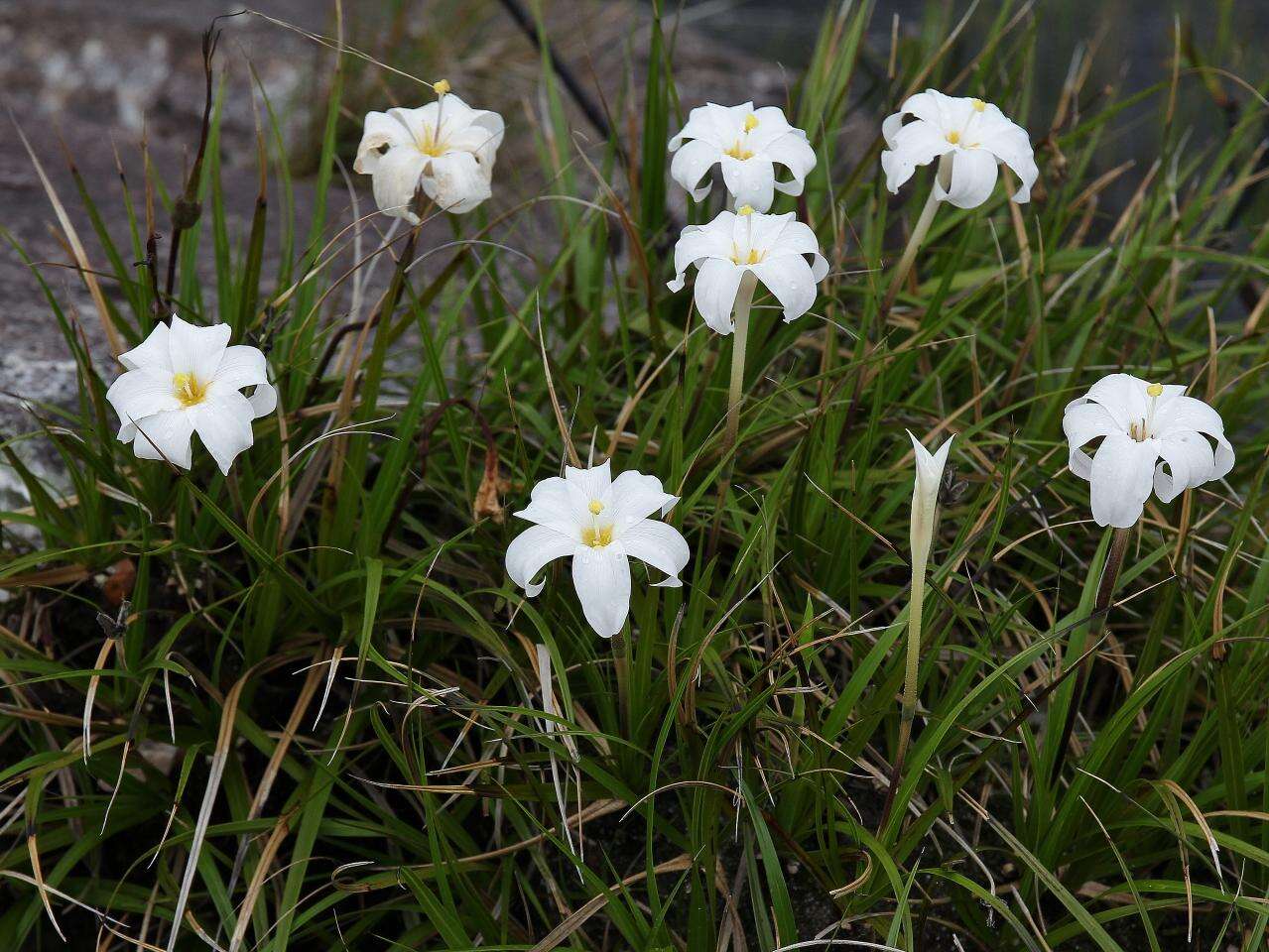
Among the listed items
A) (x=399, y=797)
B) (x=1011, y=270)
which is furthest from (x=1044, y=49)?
(x=399, y=797)

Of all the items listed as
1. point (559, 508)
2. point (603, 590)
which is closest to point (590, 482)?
point (559, 508)

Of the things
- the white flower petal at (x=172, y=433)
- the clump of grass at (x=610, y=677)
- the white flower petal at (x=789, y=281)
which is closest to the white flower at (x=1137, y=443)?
the clump of grass at (x=610, y=677)

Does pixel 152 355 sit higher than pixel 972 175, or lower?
lower

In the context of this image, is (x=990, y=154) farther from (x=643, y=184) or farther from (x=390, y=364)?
(x=390, y=364)

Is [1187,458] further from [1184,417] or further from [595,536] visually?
[595,536]

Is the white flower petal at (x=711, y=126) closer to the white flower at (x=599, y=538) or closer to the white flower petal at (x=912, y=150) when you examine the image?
the white flower petal at (x=912, y=150)

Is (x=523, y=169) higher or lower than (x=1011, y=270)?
lower
